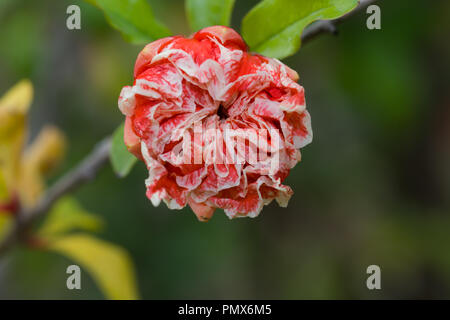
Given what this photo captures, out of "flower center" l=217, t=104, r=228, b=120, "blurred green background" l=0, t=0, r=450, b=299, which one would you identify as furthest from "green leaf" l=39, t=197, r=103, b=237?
"flower center" l=217, t=104, r=228, b=120

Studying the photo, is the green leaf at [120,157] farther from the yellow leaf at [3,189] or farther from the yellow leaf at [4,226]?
the yellow leaf at [4,226]

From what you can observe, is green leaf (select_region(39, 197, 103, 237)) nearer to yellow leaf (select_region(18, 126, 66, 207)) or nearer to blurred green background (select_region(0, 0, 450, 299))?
yellow leaf (select_region(18, 126, 66, 207))

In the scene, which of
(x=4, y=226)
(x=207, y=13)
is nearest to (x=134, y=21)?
(x=207, y=13)

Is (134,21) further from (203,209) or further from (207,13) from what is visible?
(203,209)

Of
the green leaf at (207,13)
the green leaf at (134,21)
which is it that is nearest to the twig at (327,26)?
the green leaf at (207,13)

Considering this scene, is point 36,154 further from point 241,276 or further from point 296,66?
point 241,276

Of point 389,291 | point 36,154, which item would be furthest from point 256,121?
point 389,291
